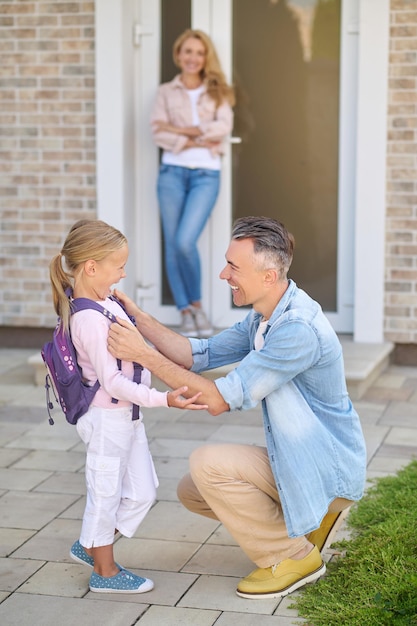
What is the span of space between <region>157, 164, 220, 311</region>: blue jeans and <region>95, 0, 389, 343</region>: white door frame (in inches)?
10.9

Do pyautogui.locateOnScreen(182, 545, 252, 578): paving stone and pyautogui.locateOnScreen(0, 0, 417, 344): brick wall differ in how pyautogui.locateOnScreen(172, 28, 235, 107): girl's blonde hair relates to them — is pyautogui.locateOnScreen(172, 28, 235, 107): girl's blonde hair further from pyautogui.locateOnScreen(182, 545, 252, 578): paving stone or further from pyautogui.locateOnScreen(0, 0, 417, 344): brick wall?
pyautogui.locateOnScreen(182, 545, 252, 578): paving stone

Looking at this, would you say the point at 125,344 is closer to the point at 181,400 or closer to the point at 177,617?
the point at 181,400

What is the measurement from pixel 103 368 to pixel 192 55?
3771mm

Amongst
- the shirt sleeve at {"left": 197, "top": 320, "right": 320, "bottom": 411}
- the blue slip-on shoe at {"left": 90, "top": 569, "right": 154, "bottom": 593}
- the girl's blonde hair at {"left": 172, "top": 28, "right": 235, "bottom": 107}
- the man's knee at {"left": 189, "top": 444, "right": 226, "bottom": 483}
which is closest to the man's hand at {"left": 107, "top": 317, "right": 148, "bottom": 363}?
the shirt sleeve at {"left": 197, "top": 320, "right": 320, "bottom": 411}

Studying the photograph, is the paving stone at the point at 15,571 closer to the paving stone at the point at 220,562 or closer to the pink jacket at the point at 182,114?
the paving stone at the point at 220,562

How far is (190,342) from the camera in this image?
388 cm

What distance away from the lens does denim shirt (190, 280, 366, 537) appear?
3436mm

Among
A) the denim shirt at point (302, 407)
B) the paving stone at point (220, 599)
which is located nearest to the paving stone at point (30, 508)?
the paving stone at point (220, 599)

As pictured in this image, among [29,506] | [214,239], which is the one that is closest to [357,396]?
[214,239]

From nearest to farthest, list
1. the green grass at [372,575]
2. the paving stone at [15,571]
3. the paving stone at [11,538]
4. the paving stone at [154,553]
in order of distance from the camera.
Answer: the green grass at [372,575] → the paving stone at [15,571] → the paving stone at [154,553] → the paving stone at [11,538]

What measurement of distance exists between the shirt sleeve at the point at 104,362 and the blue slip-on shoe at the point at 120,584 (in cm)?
62

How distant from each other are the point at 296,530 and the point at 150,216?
4.19m

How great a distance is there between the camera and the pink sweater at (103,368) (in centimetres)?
341

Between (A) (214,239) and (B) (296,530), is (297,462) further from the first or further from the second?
(A) (214,239)
